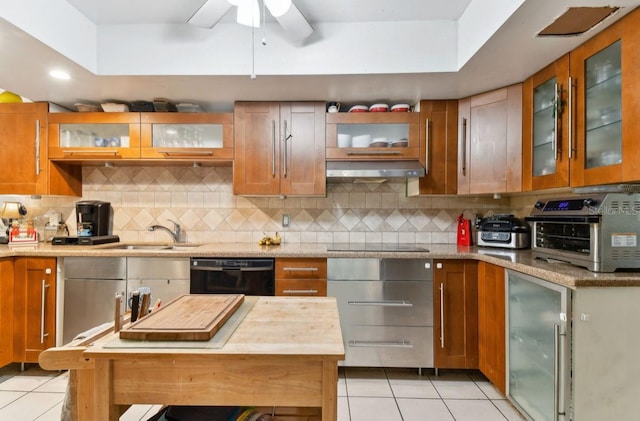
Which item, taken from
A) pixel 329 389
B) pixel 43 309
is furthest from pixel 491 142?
pixel 43 309

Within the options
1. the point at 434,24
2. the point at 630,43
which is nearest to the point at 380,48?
the point at 434,24

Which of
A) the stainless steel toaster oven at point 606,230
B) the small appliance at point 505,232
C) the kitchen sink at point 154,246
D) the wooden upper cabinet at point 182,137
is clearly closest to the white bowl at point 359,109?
the wooden upper cabinet at point 182,137

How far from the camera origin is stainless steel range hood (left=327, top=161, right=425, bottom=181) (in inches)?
99.5

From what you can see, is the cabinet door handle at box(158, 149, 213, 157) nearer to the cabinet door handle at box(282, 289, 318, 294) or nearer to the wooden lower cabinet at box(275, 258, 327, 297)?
the wooden lower cabinet at box(275, 258, 327, 297)

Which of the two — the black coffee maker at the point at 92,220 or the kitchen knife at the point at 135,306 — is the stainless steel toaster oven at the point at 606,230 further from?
the black coffee maker at the point at 92,220

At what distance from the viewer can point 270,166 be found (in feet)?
8.98

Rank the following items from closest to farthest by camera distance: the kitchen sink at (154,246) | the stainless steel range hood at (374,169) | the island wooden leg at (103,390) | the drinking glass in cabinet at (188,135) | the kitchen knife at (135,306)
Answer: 1. the island wooden leg at (103,390)
2. the kitchen knife at (135,306)
3. the stainless steel range hood at (374,169)
4. the drinking glass in cabinet at (188,135)
5. the kitchen sink at (154,246)

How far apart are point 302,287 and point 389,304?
2.16ft

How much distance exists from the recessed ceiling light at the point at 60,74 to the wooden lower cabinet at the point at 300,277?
6.53 feet

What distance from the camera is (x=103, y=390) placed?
2.96 feet

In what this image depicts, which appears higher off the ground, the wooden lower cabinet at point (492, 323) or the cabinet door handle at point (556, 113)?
the cabinet door handle at point (556, 113)

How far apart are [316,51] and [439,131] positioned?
121 cm

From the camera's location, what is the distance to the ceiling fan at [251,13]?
1679 millimetres

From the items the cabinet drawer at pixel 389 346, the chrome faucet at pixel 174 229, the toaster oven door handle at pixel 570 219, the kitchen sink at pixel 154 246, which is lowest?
the cabinet drawer at pixel 389 346
